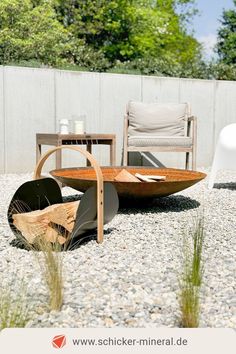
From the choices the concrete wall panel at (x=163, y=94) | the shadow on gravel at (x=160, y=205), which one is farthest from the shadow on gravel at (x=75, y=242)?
the concrete wall panel at (x=163, y=94)

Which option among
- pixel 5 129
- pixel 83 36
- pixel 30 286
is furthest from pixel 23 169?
pixel 83 36

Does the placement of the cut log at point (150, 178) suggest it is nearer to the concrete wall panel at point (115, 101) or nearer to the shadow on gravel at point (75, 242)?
the shadow on gravel at point (75, 242)

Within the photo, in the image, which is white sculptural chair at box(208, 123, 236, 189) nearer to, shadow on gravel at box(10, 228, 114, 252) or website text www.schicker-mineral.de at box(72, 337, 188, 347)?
shadow on gravel at box(10, 228, 114, 252)

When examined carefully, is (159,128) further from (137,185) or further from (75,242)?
(75,242)

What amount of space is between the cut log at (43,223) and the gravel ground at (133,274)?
10 centimetres

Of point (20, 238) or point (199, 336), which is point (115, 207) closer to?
point (20, 238)

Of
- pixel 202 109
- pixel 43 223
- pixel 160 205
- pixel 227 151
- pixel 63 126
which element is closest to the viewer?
pixel 43 223

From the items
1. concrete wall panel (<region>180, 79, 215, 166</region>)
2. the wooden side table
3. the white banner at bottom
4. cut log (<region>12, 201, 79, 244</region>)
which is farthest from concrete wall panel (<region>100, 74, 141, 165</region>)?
the white banner at bottom

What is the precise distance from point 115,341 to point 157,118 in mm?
5278

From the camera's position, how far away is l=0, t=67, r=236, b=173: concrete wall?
618cm

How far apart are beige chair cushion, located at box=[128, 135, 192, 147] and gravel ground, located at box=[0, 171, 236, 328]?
7.57ft

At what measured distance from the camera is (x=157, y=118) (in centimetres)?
663

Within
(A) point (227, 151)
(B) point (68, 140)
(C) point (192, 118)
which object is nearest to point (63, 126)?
(B) point (68, 140)

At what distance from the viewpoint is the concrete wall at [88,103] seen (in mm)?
6184
